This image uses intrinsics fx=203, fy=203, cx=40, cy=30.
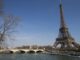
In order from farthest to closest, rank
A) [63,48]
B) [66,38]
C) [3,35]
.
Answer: [63,48], [66,38], [3,35]

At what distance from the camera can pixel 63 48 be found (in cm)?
9500

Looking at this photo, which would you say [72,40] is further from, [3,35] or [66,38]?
[3,35]

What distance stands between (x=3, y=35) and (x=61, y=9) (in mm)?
75460

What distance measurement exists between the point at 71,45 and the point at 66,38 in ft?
23.1

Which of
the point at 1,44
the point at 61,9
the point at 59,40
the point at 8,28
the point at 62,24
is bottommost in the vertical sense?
the point at 1,44

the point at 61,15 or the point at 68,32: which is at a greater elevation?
the point at 61,15

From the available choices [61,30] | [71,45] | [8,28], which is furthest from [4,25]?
[71,45]

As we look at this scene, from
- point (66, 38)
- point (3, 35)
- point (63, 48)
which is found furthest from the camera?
point (63, 48)

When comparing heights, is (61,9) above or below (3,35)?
above

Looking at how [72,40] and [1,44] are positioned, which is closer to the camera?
[1,44]

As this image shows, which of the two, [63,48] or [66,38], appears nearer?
[66,38]

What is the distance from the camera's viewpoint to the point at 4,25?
19.2m

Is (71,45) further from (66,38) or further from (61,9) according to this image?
(61,9)

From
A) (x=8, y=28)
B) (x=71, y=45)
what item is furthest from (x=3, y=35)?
(x=71, y=45)
